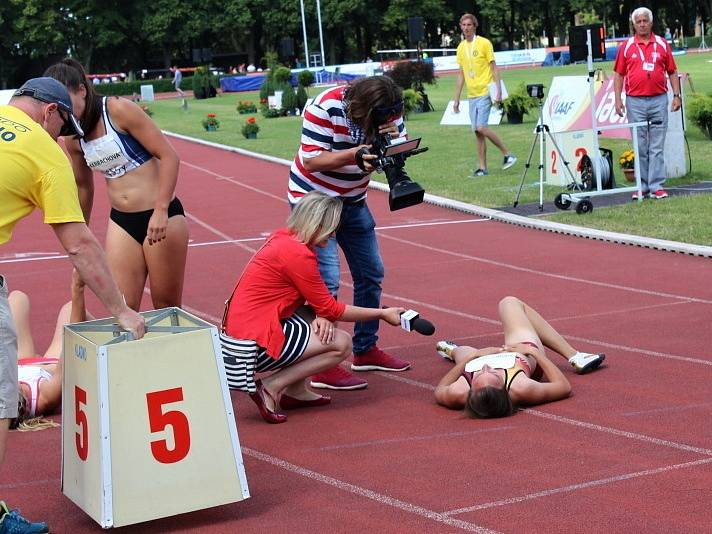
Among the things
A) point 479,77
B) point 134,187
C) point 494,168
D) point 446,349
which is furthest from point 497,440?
point 494,168

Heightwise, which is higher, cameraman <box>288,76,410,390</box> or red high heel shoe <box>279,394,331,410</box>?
cameraman <box>288,76,410,390</box>

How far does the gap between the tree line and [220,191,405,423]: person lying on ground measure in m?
75.5

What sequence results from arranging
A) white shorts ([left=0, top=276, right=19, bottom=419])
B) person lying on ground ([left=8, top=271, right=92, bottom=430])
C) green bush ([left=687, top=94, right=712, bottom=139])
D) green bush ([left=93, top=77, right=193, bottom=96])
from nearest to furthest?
white shorts ([left=0, top=276, right=19, bottom=419]) < person lying on ground ([left=8, top=271, right=92, bottom=430]) < green bush ([left=687, top=94, right=712, bottom=139]) < green bush ([left=93, top=77, right=193, bottom=96])

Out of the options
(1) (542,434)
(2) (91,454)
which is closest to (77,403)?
(2) (91,454)

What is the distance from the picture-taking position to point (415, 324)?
6023mm

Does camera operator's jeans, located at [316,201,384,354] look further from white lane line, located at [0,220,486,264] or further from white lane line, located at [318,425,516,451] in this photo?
white lane line, located at [0,220,486,264]

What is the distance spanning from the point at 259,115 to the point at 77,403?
3325cm

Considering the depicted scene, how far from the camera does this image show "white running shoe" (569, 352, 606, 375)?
7188 mm

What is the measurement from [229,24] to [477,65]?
67823mm

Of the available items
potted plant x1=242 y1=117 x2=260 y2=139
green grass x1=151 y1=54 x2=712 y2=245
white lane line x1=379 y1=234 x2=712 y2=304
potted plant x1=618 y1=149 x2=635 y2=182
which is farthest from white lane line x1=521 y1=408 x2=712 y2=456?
potted plant x1=242 y1=117 x2=260 y2=139

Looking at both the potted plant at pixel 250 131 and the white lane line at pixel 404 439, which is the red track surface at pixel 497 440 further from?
the potted plant at pixel 250 131

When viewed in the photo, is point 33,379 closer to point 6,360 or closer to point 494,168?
point 6,360

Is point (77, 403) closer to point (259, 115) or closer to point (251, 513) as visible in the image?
point (251, 513)

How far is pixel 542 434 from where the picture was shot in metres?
6.02
